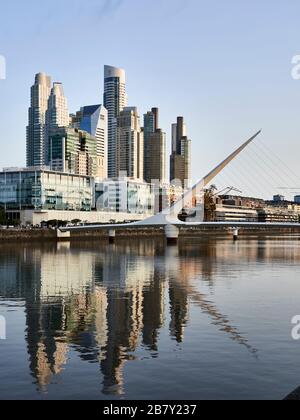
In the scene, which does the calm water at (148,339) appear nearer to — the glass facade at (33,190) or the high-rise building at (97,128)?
the glass facade at (33,190)

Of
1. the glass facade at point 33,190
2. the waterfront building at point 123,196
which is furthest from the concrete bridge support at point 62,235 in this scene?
the waterfront building at point 123,196

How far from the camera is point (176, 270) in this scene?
103ft

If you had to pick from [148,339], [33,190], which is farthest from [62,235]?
[148,339]

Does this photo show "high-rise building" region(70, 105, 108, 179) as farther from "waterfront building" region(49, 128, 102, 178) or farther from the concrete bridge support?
the concrete bridge support

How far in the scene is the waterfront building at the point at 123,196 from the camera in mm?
114688

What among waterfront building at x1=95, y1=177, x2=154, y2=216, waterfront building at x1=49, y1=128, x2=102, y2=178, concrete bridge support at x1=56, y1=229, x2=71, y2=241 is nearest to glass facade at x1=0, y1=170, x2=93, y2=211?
waterfront building at x1=95, y1=177, x2=154, y2=216

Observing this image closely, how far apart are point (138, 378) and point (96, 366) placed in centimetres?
105

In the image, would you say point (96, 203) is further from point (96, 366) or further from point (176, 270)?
point (96, 366)

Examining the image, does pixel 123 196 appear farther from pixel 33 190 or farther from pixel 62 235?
pixel 62 235

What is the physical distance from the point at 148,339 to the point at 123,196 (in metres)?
108

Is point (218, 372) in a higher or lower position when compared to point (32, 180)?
lower
